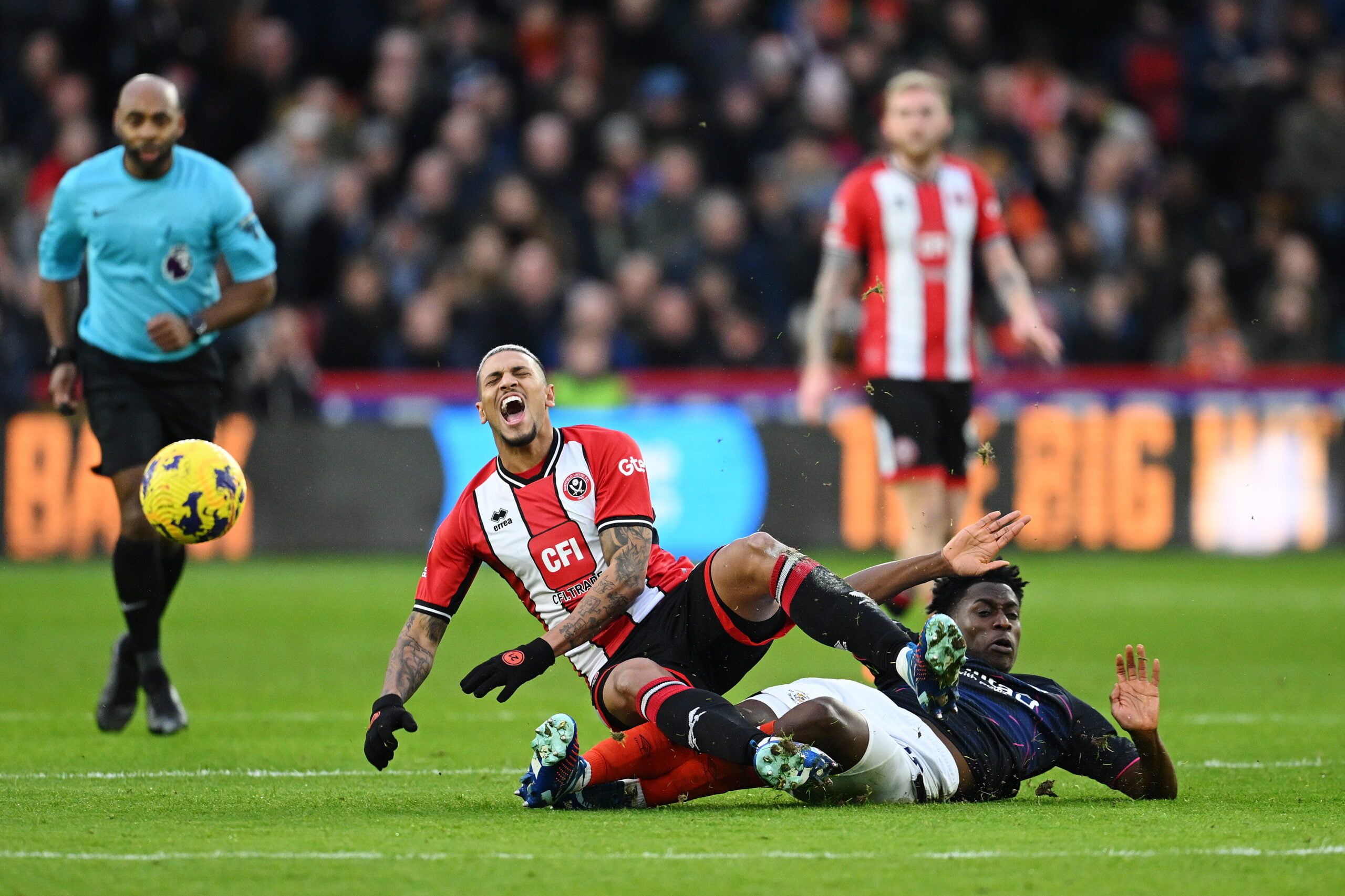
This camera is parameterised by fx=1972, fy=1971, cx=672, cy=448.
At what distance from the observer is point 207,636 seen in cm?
1063

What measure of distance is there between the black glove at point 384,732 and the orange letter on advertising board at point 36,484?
9.67 meters

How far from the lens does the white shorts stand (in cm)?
515

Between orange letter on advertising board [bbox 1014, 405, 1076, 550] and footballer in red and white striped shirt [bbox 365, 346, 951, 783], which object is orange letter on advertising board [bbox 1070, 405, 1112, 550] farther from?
footballer in red and white striped shirt [bbox 365, 346, 951, 783]

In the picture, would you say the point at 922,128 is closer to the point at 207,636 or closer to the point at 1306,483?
the point at 207,636

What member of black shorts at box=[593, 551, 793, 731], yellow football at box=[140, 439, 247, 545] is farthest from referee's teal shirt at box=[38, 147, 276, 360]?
black shorts at box=[593, 551, 793, 731]

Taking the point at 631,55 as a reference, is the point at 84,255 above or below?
below

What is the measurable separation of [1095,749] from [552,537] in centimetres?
161

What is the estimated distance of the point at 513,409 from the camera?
5.62 m

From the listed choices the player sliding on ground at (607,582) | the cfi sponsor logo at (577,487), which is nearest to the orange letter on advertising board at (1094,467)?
the player sliding on ground at (607,582)

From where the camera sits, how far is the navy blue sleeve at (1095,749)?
17.5ft

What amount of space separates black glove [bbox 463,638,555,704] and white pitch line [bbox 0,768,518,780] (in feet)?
3.40

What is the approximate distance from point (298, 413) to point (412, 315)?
1252 millimetres

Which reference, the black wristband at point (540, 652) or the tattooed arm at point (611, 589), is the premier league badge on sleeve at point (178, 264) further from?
the black wristband at point (540, 652)

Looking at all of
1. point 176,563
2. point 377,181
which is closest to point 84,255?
point 176,563
